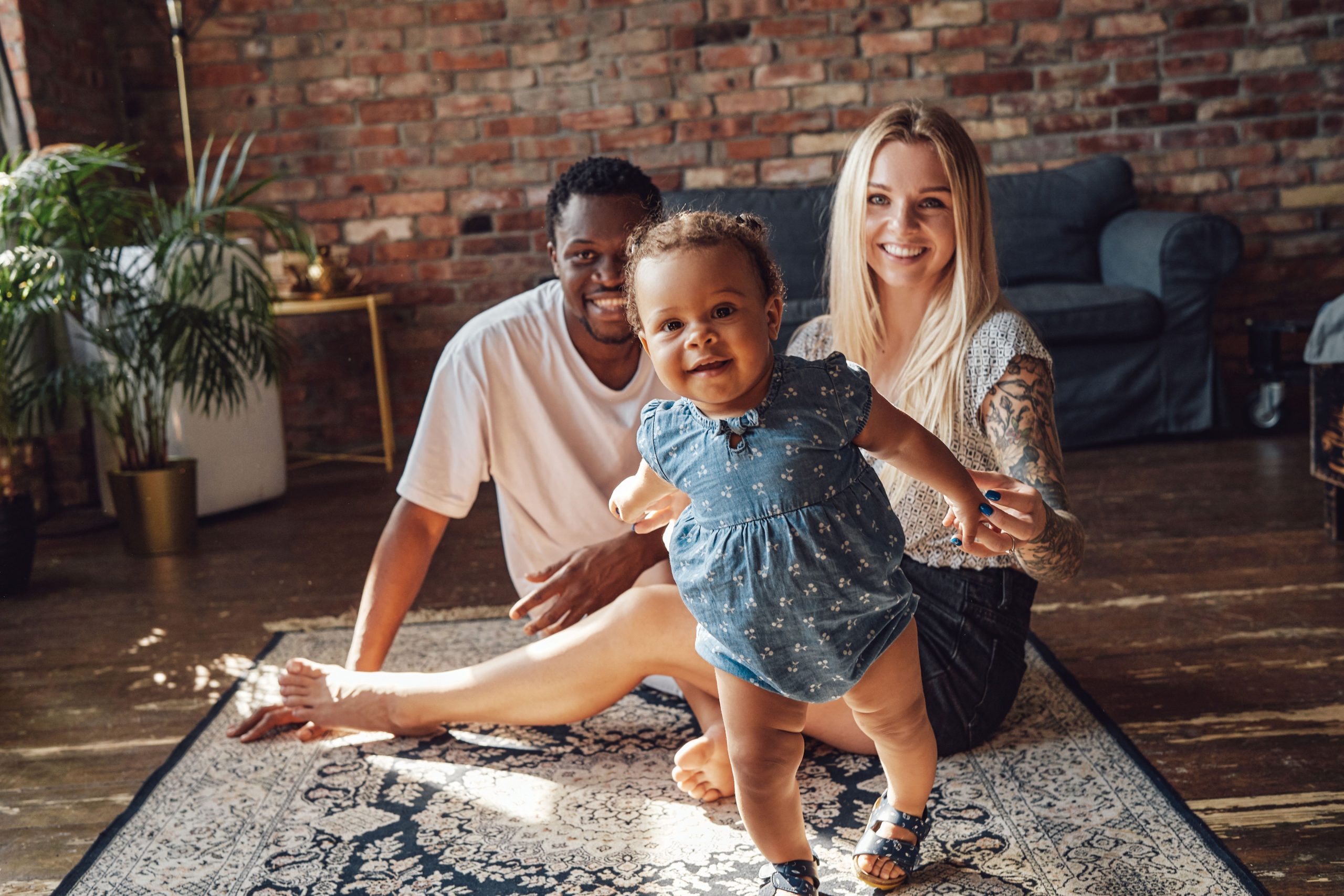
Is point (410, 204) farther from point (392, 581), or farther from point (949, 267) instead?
point (949, 267)

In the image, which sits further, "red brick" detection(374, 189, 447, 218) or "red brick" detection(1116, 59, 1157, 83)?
"red brick" detection(374, 189, 447, 218)

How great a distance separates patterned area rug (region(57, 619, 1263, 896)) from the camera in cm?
130

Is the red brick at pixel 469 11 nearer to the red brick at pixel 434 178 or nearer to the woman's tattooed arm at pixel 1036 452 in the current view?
the red brick at pixel 434 178

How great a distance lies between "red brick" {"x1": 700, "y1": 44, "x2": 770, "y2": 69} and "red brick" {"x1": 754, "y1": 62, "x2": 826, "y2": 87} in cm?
4

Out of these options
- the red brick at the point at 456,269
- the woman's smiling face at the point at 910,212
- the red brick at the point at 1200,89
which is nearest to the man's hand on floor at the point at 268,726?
→ the woman's smiling face at the point at 910,212

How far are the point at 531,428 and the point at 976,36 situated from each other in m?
3.11

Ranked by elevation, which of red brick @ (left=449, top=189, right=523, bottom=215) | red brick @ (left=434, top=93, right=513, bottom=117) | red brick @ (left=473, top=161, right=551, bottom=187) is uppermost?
red brick @ (left=434, top=93, right=513, bottom=117)

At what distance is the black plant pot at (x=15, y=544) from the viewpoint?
2.63 metres

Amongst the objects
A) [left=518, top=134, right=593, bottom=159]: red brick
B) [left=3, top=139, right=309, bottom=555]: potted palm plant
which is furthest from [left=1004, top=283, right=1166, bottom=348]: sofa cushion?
[left=3, top=139, right=309, bottom=555]: potted palm plant

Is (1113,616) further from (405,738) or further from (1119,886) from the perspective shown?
(405,738)

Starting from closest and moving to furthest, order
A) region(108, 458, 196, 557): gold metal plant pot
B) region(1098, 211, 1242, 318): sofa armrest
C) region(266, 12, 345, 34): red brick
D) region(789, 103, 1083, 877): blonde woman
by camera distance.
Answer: region(789, 103, 1083, 877): blonde woman
region(108, 458, 196, 557): gold metal plant pot
region(1098, 211, 1242, 318): sofa armrest
region(266, 12, 345, 34): red brick

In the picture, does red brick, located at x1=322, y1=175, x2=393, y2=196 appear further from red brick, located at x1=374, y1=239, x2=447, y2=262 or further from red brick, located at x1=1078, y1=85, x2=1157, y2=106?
red brick, located at x1=1078, y1=85, x2=1157, y2=106

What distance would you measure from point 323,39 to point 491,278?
107 cm

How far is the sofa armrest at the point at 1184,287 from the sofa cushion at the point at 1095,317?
0.22 ft
